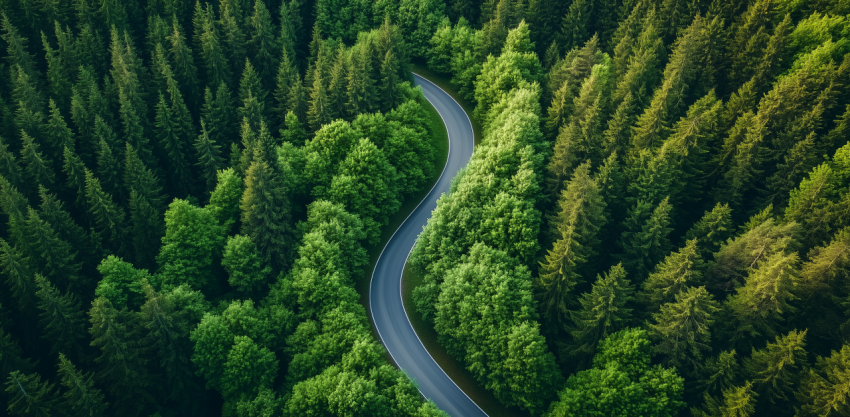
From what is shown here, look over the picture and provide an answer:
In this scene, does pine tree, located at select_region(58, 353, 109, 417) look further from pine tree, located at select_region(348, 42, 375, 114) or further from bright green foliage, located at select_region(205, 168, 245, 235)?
pine tree, located at select_region(348, 42, 375, 114)

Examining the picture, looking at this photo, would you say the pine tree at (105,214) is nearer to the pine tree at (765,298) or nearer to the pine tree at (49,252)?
the pine tree at (49,252)

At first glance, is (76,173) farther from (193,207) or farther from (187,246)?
(187,246)

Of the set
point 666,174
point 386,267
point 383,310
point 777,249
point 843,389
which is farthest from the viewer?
point 386,267

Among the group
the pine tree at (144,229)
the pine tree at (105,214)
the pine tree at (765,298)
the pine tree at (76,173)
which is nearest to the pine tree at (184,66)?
the pine tree at (76,173)

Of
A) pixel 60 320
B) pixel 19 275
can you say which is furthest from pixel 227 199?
pixel 19 275

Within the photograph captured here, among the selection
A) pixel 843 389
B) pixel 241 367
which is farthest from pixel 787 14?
pixel 241 367

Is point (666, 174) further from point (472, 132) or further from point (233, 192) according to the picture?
point (233, 192)

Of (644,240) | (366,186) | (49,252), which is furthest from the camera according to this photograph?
(366,186)
